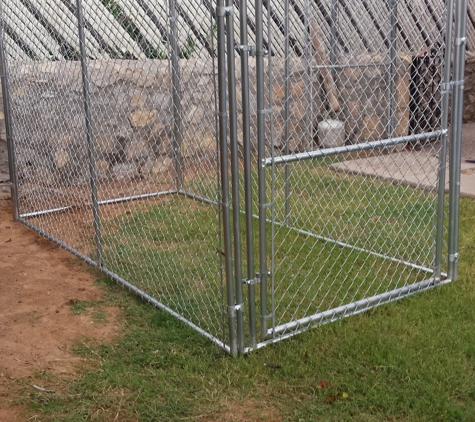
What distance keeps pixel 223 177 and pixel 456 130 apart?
154cm

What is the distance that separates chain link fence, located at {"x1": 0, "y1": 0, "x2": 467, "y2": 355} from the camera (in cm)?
299

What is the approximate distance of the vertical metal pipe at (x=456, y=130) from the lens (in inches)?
137

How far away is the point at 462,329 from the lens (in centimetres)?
324

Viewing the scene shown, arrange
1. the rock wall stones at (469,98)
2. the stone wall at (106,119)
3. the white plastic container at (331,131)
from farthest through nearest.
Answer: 1. the rock wall stones at (469,98)
2. the white plastic container at (331,131)
3. the stone wall at (106,119)

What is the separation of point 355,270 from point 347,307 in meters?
0.65

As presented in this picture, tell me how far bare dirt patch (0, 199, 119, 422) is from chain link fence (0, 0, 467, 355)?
21 centimetres

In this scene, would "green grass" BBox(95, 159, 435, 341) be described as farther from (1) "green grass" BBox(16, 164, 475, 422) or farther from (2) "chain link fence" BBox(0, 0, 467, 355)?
(1) "green grass" BBox(16, 164, 475, 422)

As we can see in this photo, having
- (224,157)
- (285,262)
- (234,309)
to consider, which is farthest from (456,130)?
(234,309)

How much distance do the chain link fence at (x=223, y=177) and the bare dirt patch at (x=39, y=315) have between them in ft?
0.69

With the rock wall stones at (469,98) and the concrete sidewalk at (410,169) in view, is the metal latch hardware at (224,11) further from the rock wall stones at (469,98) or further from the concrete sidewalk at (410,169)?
the rock wall stones at (469,98)

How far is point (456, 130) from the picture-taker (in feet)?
11.9

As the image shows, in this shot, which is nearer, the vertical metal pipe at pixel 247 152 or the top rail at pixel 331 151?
the vertical metal pipe at pixel 247 152

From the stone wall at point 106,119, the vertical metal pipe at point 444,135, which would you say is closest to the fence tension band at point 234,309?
the vertical metal pipe at point 444,135

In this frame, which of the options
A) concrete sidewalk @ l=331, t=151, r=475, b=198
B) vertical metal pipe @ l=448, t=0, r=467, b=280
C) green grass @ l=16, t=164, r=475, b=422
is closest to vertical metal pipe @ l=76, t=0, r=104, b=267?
green grass @ l=16, t=164, r=475, b=422
